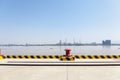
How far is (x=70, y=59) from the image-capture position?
17828 mm

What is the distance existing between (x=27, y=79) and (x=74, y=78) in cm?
229

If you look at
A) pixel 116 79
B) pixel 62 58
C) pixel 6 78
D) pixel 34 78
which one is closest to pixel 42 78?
pixel 34 78

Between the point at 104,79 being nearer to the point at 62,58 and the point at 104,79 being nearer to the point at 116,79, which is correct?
the point at 116,79

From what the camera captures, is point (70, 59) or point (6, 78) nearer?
point (6, 78)

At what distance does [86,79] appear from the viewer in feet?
30.4

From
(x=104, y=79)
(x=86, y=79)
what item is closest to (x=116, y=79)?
(x=104, y=79)

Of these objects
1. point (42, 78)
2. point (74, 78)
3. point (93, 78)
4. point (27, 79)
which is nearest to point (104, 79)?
point (93, 78)

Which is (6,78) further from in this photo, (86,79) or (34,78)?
(86,79)

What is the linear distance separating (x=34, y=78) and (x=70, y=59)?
855cm

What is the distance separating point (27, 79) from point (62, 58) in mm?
8790

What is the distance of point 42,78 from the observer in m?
9.59

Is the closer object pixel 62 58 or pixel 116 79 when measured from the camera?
pixel 116 79

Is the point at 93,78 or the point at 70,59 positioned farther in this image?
the point at 70,59

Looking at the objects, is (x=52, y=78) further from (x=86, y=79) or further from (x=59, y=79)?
(x=86, y=79)
